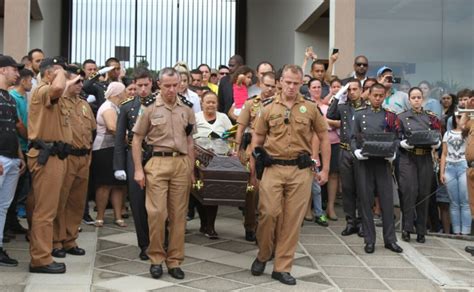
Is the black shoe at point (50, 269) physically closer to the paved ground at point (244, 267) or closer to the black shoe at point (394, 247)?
the paved ground at point (244, 267)

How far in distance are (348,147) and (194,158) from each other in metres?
2.24

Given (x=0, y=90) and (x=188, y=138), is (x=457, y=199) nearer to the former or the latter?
(x=188, y=138)

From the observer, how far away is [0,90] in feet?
19.4

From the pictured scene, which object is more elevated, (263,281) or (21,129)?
(21,129)

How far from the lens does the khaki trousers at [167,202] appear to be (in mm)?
5750

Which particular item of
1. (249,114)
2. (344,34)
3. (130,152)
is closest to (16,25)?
(344,34)

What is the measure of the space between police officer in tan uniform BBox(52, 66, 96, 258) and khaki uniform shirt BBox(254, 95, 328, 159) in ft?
5.91

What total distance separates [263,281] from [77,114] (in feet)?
8.24

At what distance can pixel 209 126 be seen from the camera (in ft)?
24.1

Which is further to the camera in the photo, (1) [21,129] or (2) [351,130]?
(2) [351,130]

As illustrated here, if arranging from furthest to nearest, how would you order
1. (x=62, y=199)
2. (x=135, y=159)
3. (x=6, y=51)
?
(x=6, y=51) → (x=62, y=199) → (x=135, y=159)

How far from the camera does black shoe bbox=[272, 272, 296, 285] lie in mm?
5773

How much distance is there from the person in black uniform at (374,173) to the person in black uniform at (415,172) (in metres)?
0.39

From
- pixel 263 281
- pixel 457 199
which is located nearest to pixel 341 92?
pixel 457 199
